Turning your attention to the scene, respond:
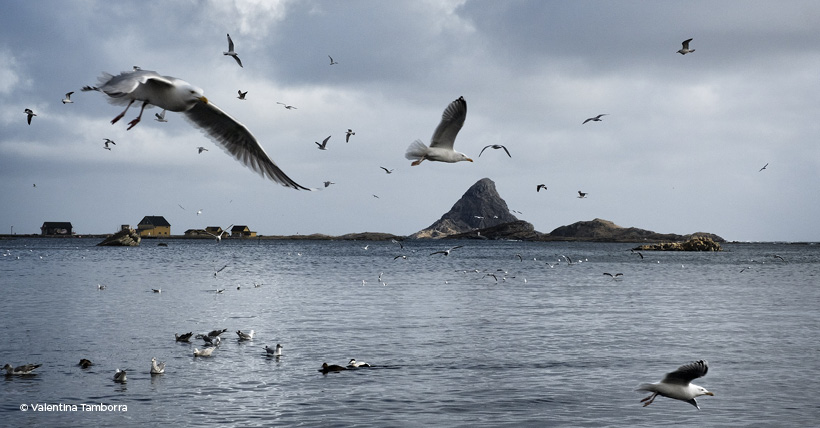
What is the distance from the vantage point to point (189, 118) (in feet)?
25.6

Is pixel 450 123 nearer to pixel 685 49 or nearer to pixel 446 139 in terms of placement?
pixel 446 139

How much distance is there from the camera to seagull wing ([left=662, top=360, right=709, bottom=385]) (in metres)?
A: 10.5

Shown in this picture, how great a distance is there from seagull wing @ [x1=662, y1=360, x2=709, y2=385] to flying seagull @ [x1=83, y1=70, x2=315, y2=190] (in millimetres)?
6740

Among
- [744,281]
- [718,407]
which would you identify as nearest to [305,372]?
[718,407]

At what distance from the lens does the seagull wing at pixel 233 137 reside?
7.57 metres

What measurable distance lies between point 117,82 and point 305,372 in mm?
13576

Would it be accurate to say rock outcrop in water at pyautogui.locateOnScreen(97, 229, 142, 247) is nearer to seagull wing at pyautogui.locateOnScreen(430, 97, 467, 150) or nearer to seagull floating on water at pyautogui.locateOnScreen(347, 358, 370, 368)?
seagull floating on water at pyautogui.locateOnScreen(347, 358, 370, 368)

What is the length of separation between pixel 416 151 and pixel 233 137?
22.6 ft

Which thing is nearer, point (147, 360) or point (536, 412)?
point (536, 412)

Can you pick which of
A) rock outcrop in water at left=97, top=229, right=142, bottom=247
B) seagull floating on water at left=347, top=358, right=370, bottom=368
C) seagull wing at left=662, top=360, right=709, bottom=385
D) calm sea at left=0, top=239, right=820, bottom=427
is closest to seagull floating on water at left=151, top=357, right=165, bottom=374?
calm sea at left=0, top=239, right=820, bottom=427

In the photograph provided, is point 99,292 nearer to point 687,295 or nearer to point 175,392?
point 175,392

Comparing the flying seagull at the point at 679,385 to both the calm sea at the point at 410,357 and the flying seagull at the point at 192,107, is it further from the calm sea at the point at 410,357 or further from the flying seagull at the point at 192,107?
the flying seagull at the point at 192,107

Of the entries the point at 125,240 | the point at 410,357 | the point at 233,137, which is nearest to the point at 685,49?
the point at 410,357

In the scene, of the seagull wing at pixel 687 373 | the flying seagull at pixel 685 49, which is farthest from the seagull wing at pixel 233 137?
the flying seagull at pixel 685 49
